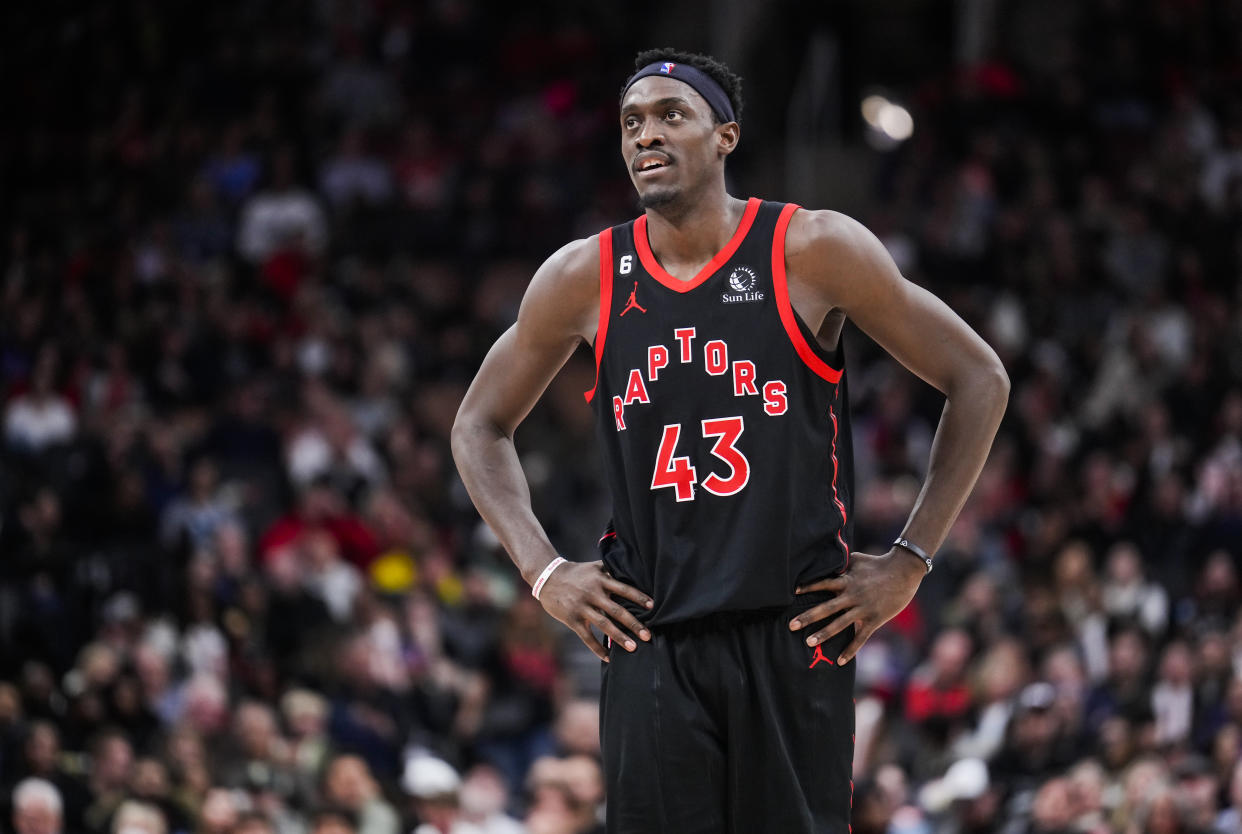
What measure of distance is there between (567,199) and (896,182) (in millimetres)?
3463

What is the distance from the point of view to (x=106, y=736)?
383 inches

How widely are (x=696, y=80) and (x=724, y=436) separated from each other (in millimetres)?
941

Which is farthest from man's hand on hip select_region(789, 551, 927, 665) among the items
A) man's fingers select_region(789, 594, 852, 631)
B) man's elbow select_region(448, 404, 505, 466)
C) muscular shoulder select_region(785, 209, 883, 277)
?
man's elbow select_region(448, 404, 505, 466)

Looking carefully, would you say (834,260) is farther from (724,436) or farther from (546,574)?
(546,574)

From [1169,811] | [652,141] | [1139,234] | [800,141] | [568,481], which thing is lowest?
[1169,811]

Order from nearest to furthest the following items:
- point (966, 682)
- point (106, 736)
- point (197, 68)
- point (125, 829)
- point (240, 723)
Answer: point (125, 829), point (106, 736), point (240, 723), point (966, 682), point (197, 68)

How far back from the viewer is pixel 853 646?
13.7ft

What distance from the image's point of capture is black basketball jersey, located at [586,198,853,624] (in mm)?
4070

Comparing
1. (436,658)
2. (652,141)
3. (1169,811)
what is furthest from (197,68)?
(652,141)

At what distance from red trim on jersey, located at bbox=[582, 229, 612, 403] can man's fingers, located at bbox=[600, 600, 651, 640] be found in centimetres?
54

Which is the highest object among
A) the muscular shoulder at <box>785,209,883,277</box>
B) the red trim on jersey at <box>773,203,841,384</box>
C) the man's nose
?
the man's nose

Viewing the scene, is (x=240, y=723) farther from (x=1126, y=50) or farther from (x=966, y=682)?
(x=1126, y=50)

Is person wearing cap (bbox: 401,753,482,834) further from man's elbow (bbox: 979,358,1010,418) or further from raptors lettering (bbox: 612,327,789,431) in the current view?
man's elbow (bbox: 979,358,1010,418)

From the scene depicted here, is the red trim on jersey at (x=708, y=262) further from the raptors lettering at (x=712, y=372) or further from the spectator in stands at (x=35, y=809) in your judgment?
the spectator in stands at (x=35, y=809)
